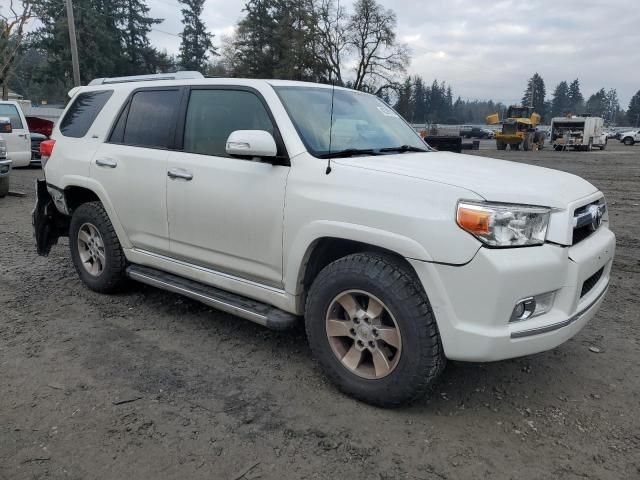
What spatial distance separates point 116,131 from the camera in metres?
4.57

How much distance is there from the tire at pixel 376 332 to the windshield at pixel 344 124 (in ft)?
2.68

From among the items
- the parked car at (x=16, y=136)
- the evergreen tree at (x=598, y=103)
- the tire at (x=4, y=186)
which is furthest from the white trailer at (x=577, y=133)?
the evergreen tree at (x=598, y=103)

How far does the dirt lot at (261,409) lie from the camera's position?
2570mm

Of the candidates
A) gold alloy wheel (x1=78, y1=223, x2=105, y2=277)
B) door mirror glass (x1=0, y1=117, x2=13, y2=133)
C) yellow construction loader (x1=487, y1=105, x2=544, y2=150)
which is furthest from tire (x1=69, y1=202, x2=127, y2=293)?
yellow construction loader (x1=487, y1=105, x2=544, y2=150)

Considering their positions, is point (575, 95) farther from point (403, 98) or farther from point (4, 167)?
point (4, 167)

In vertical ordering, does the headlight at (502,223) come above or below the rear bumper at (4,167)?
above

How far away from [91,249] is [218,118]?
198 centimetres

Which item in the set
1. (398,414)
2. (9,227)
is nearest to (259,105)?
(398,414)

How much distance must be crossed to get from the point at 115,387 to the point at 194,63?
228 feet

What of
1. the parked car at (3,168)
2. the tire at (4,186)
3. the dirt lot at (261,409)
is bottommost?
the dirt lot at (261,409)

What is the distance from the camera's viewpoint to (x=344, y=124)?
375 cm

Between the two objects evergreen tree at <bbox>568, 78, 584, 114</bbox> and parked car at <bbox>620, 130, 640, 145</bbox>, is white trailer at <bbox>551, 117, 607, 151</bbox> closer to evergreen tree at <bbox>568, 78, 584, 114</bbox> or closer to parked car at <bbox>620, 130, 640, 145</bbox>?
parked car at <bbox>620, 130, 640, 145</bbox>

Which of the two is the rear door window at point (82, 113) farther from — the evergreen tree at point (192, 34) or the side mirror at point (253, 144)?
the evergreen tree at point (192, 34)

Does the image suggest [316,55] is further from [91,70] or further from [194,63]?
[194,63]
